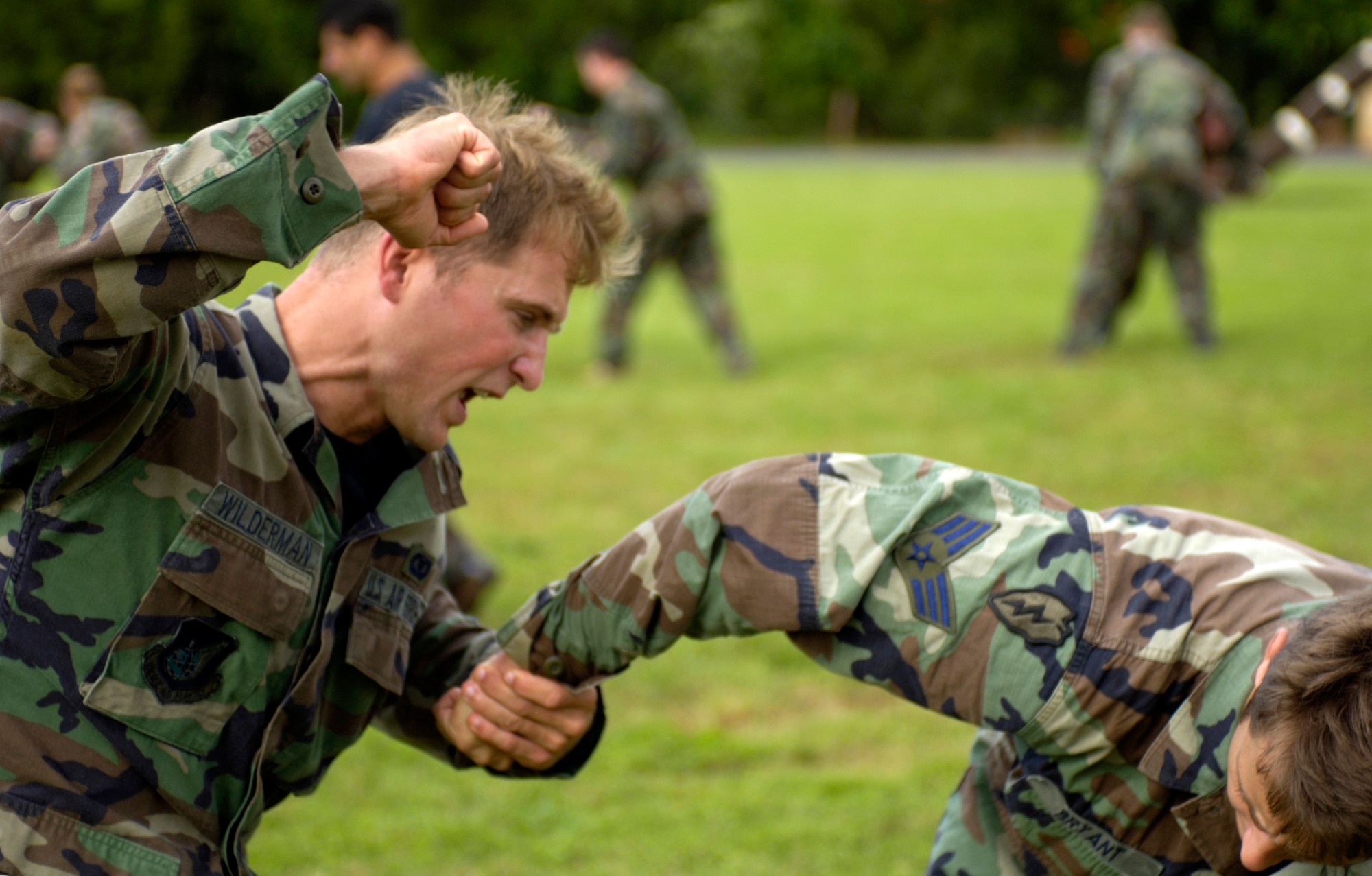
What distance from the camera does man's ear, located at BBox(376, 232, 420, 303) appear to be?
2180 millimetres

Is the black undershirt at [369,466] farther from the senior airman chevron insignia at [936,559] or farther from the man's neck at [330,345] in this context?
the senior airman chevron insignia at [936,559]

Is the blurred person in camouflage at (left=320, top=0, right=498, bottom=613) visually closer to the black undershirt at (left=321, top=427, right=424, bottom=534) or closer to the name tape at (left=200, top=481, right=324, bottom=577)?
the black undershirt at (left=321, top=427, right=424, bottom=534)

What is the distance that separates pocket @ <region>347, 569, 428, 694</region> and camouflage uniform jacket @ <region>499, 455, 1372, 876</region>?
0.36 meters

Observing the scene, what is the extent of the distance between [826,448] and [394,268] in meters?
5.79

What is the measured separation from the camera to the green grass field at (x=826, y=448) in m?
3.86

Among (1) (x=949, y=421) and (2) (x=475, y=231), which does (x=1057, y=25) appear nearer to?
(1) (x=949, y=421)

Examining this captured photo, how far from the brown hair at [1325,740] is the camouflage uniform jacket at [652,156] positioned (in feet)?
25.9

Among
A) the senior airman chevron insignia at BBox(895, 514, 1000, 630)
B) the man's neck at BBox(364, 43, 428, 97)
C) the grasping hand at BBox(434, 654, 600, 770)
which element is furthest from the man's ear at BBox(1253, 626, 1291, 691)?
the man's neck at BBox(364, 43, 428, 97)

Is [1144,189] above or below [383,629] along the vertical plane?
below

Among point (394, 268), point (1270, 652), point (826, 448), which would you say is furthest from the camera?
point (826, 448)

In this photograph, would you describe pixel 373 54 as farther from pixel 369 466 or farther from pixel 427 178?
pixel 427 178

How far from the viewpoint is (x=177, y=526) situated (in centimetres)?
197

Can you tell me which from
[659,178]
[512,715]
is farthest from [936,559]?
[659,178]

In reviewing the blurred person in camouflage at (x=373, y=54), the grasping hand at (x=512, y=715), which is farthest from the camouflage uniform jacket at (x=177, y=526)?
the blurred person in camouflage at (x=373, y=54)
